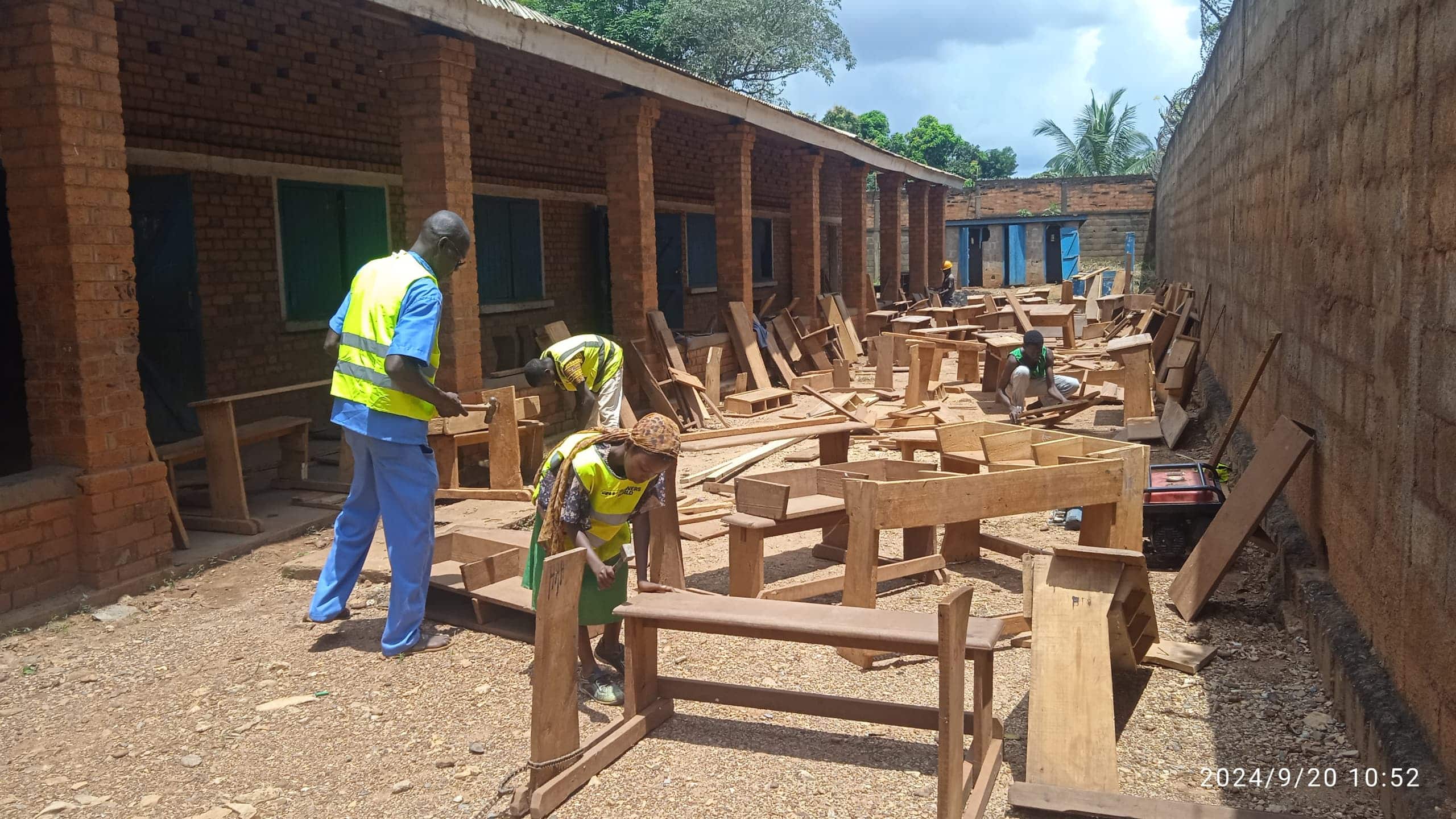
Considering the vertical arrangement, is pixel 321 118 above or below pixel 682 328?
above

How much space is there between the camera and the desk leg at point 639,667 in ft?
13.2

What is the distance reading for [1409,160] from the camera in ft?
11.8

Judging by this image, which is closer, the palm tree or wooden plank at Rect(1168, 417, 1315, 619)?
wooden plank at Rect(1168, 417, 1315, 619)

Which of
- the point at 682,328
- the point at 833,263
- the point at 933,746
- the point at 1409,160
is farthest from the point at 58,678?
the point at 833,263

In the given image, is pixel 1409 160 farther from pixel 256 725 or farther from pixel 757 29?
pixel 757 29

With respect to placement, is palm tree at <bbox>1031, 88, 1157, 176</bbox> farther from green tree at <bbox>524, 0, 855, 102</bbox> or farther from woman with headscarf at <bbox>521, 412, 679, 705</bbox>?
woman with headscarf at <bbox>521, 412, 679, 705</bbox>

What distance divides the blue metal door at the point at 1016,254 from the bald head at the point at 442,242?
30141mm

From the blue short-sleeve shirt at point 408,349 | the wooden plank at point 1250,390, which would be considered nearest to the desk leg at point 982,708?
the blue short-sleeve shirt at point 408,349

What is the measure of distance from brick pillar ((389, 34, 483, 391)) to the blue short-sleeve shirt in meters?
3.17

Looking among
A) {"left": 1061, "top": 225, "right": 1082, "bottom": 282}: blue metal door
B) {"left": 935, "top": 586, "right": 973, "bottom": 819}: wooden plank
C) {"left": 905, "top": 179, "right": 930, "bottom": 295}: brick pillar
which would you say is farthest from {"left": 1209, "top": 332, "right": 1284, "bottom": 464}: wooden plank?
{"left": 1061, "top": 225, "right": 1082, "bottom": 282}: blue metal door

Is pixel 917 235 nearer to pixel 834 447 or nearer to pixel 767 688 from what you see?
pixel 834 447

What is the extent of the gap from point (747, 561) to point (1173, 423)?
556 cm

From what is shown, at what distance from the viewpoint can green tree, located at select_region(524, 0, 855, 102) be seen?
33375 millimetres

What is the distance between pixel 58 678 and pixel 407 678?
156 centimetres
